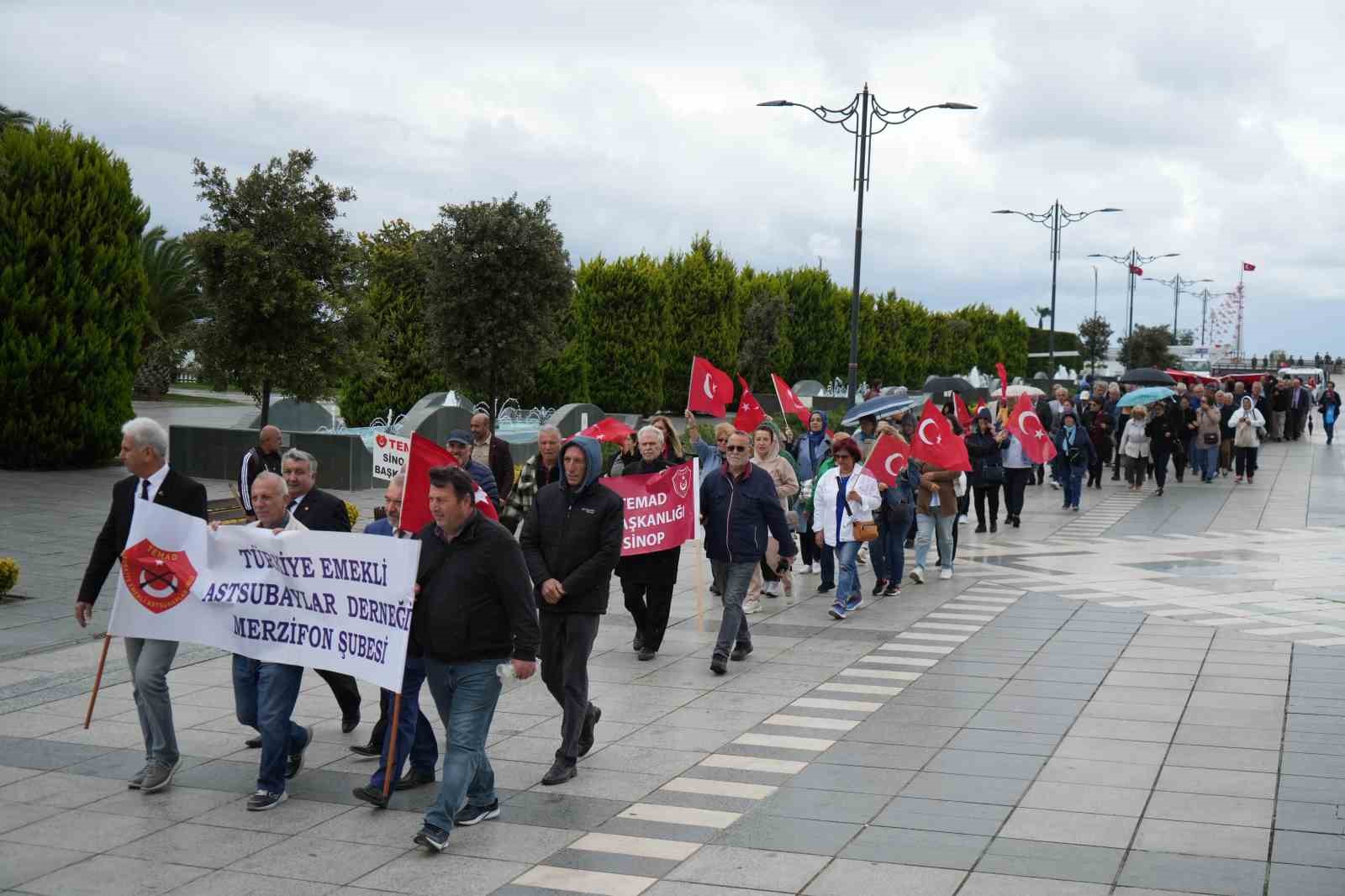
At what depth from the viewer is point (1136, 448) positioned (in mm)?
26953

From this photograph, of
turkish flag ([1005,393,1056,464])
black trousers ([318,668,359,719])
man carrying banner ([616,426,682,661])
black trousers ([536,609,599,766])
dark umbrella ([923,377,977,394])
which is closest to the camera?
black trousers ([536,609,599,766])

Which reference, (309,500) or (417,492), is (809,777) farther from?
(309,500)

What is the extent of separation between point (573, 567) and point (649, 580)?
3.12 m

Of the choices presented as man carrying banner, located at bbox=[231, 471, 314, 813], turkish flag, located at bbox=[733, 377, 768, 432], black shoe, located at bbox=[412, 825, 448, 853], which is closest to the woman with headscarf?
turkish flag, located at bbox=[733, 377, 768, 432]

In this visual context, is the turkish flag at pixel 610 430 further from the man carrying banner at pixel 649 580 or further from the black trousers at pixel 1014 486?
the black trousers at pixel 1014 486

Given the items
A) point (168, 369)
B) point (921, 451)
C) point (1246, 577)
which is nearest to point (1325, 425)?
point (1246, 577)

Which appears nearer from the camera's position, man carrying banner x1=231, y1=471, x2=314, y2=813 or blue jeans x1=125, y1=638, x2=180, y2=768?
man carrying banner x1=231, y1=471, x2=314, y2=813

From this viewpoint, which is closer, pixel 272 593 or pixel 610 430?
pixel 272 593

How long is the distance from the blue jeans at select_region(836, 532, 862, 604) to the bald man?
5.02 meters

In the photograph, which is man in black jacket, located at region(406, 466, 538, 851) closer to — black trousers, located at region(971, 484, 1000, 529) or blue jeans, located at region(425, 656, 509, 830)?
blue jeans, located at region(425, 656, 509, 830)

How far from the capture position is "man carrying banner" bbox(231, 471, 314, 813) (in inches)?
280

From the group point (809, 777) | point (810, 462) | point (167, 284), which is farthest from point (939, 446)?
point (167, 284)

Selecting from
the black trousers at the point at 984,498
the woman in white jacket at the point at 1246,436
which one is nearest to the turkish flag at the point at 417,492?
the black trousers at the point at 984,498

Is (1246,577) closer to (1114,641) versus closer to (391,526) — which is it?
(1114,641)
